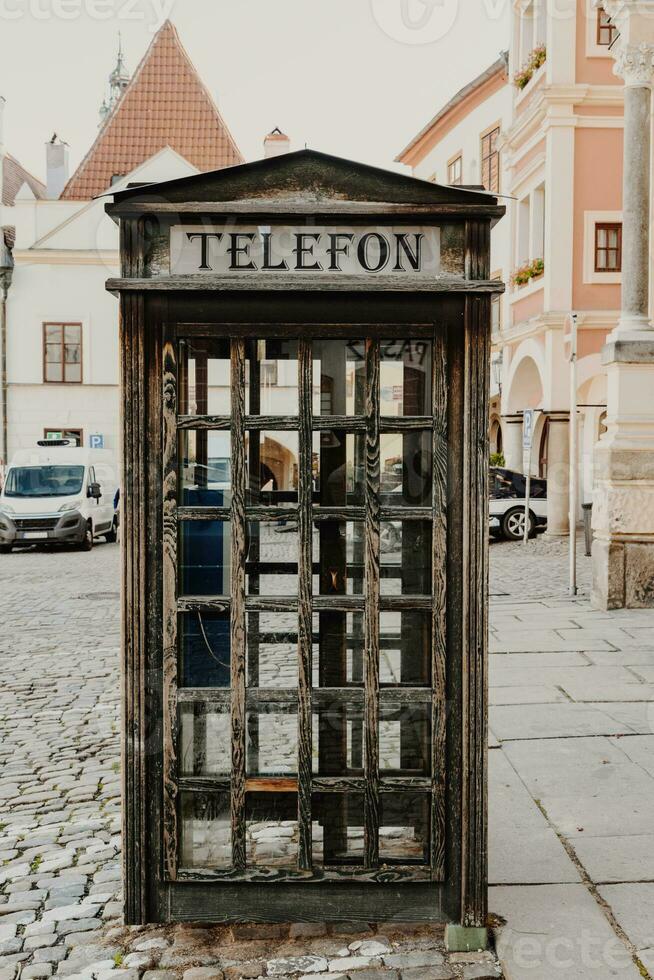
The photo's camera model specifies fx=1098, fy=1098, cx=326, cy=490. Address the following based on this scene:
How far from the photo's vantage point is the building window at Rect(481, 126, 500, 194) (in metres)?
30.0

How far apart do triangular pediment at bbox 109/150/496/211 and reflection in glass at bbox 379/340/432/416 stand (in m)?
0.42

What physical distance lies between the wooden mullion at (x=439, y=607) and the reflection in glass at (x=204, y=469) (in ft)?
2.04

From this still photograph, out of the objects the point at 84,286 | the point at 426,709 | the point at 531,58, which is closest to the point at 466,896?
the point at 426,709

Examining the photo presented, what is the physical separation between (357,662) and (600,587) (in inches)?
298

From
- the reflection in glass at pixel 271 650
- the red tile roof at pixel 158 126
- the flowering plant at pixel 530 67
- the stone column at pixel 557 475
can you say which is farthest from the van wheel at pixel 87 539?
the red tile roof at pixel 158 126

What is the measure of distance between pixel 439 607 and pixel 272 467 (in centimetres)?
68

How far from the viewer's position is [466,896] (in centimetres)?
329

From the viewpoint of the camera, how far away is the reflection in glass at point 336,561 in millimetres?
3404

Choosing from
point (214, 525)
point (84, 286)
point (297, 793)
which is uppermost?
point (84, 286)

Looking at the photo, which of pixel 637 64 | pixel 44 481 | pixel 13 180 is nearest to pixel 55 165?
pixel 13 180

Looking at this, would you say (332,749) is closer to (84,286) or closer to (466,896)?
(466,896)

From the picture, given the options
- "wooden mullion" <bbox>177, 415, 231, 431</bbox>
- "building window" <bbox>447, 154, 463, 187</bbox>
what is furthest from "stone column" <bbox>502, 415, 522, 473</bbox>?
"wooden mullion" <bbox>177, 415, 231, 431</bbox>

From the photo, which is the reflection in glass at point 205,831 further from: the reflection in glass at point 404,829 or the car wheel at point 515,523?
the car wheel at point 515,523

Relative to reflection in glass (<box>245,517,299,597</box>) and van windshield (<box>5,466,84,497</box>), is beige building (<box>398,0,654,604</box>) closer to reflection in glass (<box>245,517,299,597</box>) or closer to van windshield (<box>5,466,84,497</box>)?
van windshield (<box>5,466,84,497</box>)
